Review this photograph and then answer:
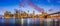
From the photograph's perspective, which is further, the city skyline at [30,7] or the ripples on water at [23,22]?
the ripples on water at [23,22]

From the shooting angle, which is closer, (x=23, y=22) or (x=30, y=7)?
(x=30, y=7)

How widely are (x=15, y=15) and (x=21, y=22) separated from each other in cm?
41

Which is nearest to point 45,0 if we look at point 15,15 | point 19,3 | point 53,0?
point 53,0

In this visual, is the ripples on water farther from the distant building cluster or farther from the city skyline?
the city skyline

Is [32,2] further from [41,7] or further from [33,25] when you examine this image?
[33,25]

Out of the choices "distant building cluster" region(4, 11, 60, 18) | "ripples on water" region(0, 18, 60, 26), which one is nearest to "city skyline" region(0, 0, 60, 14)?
"distant building cluster" region(4, 11, 60, 18)

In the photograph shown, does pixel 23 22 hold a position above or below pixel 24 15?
below

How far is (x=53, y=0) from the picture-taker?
150 inches

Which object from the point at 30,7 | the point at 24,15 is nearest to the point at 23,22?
the point at 24,15

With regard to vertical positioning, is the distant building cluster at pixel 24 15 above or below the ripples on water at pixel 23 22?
above

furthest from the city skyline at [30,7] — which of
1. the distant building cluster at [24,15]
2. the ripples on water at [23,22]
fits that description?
the ripples on water at [23,22]

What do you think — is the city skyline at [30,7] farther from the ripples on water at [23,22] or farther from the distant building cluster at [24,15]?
the ripples on water at [23,22]

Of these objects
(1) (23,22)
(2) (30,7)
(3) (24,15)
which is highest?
(2) (30,7)

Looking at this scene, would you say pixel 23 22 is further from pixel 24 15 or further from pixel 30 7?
pixel 30 7
